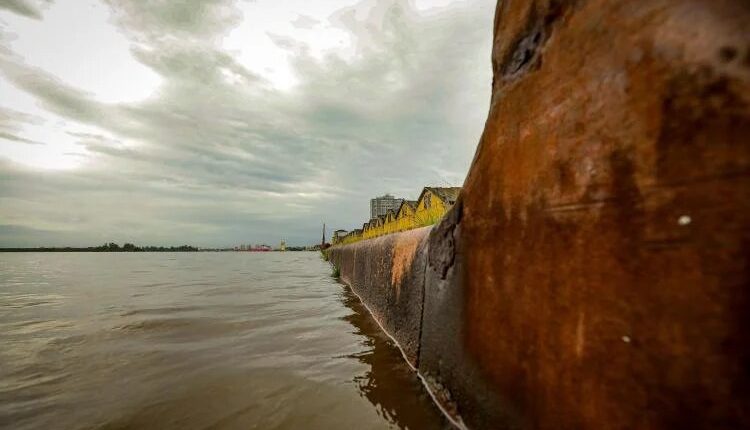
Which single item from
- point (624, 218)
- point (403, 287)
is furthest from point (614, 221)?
point (403, 287)

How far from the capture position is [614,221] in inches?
37.5

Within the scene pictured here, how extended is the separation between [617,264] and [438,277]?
121 cm

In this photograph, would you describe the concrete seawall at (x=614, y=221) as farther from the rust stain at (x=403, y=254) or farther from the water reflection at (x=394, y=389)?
the rust stain at (x=403, y=254)

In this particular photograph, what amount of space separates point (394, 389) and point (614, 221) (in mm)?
1837

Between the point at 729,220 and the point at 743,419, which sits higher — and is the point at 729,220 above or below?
above

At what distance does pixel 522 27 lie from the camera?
1.40m

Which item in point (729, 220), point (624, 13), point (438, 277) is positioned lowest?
point (438, 277)

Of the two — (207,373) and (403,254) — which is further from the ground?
(403,254)

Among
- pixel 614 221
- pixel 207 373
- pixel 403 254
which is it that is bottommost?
pixel 207 373

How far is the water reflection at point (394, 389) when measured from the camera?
1.91m

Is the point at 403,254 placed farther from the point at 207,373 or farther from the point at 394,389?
the point at 207,373

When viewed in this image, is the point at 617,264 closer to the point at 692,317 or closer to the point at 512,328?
the point at 692,317

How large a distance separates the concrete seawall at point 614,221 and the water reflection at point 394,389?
389 millimetres

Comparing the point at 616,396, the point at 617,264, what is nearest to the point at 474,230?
the point at 617,264
